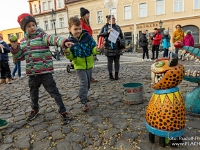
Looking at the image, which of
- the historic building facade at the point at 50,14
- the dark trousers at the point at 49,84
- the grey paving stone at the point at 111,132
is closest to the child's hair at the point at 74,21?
the dark trousers at the point at 49,84

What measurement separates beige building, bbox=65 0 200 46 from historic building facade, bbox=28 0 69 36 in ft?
14.0

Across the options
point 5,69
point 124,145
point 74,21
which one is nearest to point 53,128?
point 124,145

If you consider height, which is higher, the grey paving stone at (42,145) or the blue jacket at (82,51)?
the blue jacket at (82,51)

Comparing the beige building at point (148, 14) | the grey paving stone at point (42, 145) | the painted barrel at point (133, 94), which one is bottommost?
the grey paving stone at point (42, 145)

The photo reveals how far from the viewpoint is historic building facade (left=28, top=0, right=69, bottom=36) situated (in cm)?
3519

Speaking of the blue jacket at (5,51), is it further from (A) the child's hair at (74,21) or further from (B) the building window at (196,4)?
(B) the building window at (196,4)

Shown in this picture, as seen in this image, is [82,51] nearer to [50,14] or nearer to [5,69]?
[5,69]

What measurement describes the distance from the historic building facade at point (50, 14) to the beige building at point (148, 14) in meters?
4.26

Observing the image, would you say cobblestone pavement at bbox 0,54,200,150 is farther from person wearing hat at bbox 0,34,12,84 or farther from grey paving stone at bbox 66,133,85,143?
person wearing hat at bbox 0,34,12,84

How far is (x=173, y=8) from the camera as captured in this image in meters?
24.6

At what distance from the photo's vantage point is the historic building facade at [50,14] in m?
35.2

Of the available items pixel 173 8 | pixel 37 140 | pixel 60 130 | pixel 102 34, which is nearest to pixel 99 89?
pixel 102 34

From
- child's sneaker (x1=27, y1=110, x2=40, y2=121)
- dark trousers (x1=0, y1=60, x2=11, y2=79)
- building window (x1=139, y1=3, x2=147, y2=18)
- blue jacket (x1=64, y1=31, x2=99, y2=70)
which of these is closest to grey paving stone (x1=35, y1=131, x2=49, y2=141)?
child's sneaker (x1=27, y1=110, x2=40, y2=121)

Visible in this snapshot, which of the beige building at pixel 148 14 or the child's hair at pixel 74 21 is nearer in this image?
the child's hair at pixel 74 21
